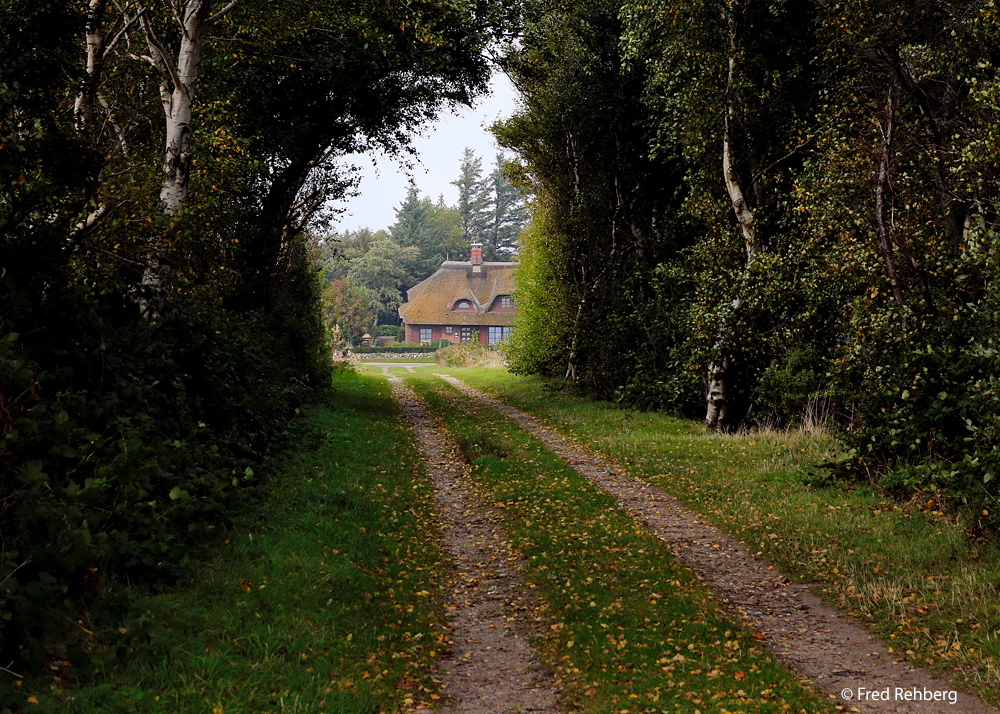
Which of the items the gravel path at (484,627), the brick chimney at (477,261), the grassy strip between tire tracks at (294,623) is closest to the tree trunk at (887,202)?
the gravel path at (484,627)

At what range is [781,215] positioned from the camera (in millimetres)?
15008

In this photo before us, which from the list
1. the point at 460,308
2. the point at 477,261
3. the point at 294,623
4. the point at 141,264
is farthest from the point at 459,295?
the point at 294,623

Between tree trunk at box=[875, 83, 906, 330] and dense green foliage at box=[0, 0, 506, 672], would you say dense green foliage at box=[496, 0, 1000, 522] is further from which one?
dense green foliage at box=[0, 0, 506, 672]

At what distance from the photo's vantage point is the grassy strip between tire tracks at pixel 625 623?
195 inches

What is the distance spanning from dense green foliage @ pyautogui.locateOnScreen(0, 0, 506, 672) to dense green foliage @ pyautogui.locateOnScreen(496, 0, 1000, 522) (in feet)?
16.0

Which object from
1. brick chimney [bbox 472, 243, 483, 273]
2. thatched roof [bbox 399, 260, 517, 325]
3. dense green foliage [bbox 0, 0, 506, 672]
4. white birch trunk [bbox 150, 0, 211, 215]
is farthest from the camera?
brick chimney [bbox 472, 243, 483, 273]

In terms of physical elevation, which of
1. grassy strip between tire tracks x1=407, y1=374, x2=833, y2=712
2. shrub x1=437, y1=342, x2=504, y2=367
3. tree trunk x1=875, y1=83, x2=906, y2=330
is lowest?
grassy strip between tire tracks x1=407, y1=374, x2=833, y2=712

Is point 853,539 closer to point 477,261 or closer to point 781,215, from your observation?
point 781,215

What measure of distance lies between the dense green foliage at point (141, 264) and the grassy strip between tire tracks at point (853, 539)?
20.4ft

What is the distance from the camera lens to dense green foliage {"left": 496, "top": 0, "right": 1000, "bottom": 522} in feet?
Result: 29.4

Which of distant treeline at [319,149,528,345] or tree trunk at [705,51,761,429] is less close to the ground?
distant treeline at [319,149,528,345]

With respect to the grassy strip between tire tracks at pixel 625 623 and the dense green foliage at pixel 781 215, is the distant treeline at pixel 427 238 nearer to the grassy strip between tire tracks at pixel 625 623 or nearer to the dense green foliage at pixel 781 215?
the dense green foliage at pixel 781 215

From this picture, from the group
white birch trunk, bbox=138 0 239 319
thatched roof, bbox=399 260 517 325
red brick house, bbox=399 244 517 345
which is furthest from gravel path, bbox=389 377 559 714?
red brick house, bbox=399 244 517 345

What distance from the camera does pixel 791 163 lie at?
15.3m
